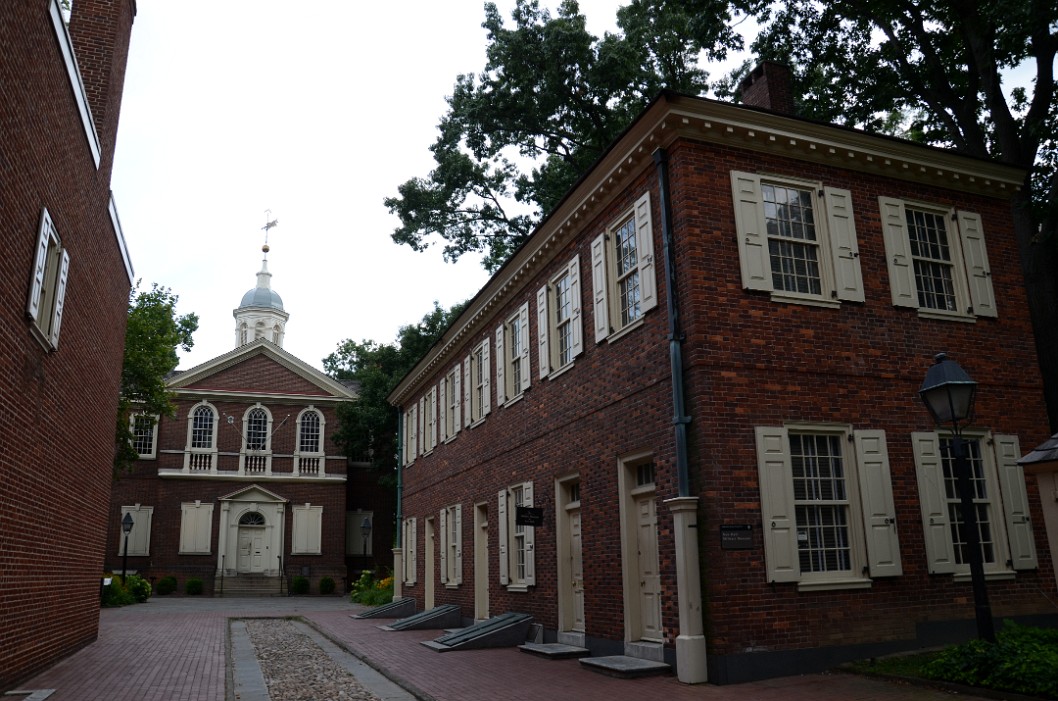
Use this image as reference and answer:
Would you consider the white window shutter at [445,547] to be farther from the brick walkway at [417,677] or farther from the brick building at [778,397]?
the brick building at [778,397]

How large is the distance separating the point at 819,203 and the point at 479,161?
1707 centimetres

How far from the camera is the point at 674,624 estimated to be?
34.0 feet

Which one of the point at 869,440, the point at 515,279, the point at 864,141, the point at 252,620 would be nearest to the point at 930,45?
the point at 864,141

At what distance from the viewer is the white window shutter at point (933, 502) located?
1105 centimetres

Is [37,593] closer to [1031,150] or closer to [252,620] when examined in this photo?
[252,620]

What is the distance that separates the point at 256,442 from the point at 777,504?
108 feet

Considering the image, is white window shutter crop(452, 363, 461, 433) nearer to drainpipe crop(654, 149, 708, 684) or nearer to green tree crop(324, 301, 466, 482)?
drainpipe crop(654, 149, 708, 684)

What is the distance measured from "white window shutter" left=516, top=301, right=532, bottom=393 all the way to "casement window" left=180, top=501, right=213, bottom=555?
25869 millimetres

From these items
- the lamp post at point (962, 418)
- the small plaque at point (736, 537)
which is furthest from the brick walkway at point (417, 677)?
the small plaque at point (736, 537)

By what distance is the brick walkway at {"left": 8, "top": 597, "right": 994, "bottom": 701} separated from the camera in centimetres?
914

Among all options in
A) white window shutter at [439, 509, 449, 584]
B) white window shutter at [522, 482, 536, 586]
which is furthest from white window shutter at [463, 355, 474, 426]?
white window shutter at [522, 482, 536, 586]

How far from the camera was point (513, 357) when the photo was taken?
17375 millimetres

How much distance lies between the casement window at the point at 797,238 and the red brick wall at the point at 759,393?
0.56ft

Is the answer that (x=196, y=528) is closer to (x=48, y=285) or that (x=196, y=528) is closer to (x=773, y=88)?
(x=48, y=285)
